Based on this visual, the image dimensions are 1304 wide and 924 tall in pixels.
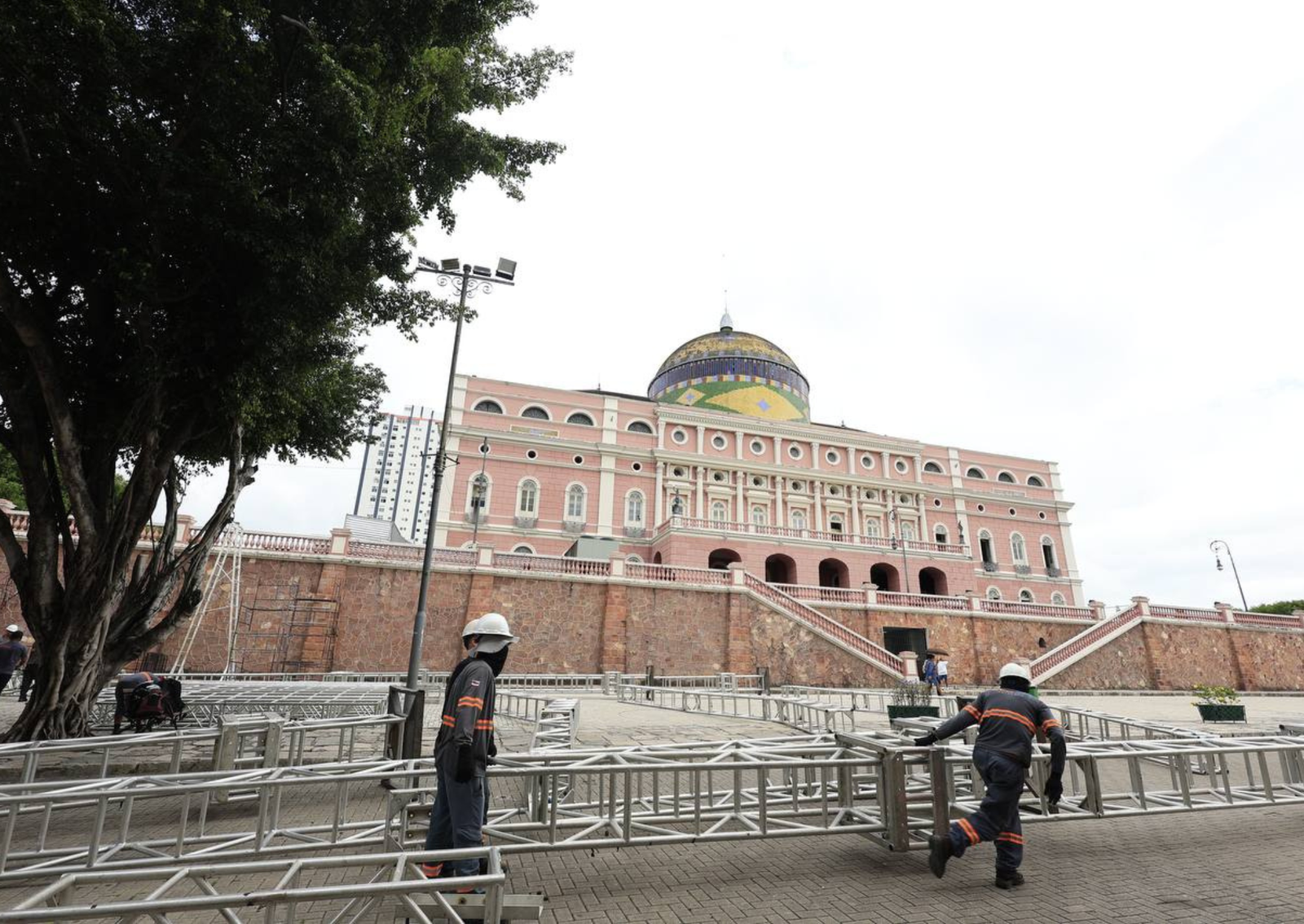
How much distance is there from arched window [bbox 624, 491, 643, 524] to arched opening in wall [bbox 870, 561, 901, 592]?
40.7 ft

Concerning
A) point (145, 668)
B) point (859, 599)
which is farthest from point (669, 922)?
point (859, 599)

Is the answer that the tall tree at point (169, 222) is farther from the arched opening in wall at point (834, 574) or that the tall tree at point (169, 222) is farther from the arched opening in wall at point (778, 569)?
the arched opening in wall at point (834, 574)

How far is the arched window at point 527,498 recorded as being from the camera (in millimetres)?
33750

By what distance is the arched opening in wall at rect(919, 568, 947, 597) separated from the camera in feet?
110

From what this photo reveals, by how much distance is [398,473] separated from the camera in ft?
401

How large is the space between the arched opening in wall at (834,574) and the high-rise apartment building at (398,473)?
87371 mm

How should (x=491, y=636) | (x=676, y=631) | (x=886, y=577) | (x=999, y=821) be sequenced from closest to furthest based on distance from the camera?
(x=491, y=636), (x=999, y=821), (x=676, y=631), (x=886, y=577)

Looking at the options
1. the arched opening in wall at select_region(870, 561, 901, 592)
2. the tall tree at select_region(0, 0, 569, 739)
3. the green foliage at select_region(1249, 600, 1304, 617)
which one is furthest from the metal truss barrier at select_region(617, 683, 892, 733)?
the green foliage at select_region(1249, 600, 1304, 617)

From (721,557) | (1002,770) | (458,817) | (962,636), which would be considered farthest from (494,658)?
(721,557)

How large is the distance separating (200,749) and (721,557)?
25.6 m

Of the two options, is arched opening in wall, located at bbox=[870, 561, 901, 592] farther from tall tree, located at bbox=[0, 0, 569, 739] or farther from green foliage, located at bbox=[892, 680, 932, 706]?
tall tree, located at bbox=[0, 0, 569, 739]

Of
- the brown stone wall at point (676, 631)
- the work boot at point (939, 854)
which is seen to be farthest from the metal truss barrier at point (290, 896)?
the brown stone wall at point (676, 631)

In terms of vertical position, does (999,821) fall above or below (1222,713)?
below

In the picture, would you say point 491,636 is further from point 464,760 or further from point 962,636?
point 962,636
